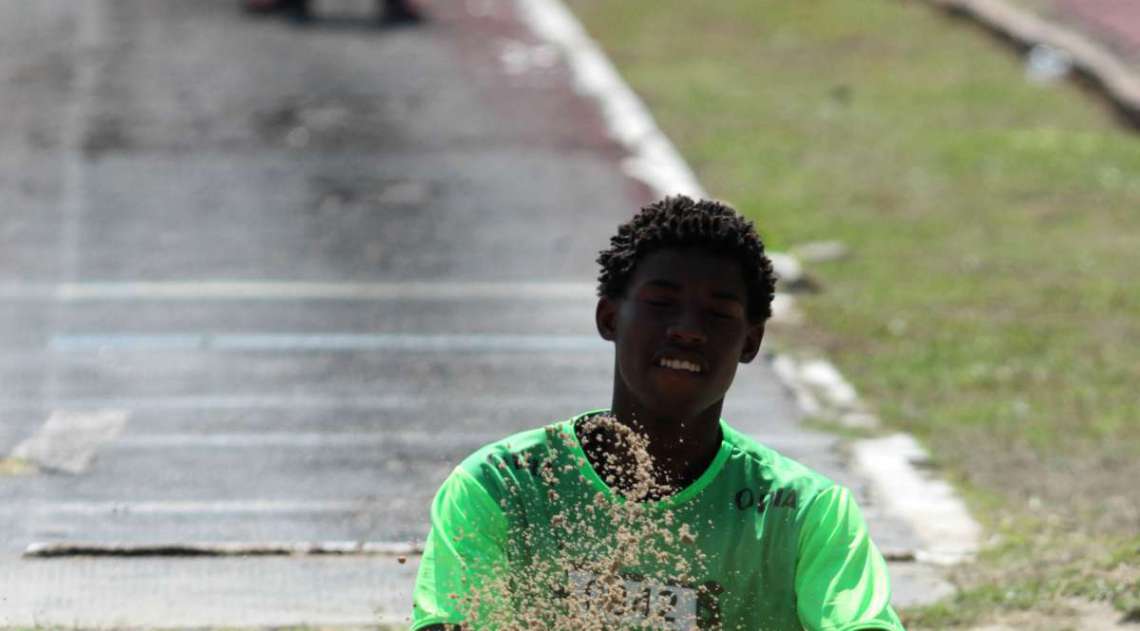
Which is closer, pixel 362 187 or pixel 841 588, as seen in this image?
pixel 841 588

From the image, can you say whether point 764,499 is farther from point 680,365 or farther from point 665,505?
point 680,365

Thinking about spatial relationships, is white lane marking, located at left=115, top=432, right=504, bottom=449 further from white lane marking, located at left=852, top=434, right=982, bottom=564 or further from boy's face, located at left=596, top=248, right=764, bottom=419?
boy's face, located at left=596, top=248, right=764, bottom=419

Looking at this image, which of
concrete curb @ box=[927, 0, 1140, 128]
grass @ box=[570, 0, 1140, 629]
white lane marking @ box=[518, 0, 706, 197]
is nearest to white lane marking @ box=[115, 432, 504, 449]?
grass @ box=[570, 0, 1140, 629]

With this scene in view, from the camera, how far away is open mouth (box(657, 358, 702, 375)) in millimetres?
4008

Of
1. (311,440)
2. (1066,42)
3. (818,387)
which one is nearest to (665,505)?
(311,440)

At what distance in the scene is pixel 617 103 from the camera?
59.4 feet

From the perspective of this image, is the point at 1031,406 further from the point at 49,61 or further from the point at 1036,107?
the point at 49,61

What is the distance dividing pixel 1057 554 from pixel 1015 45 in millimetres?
14055

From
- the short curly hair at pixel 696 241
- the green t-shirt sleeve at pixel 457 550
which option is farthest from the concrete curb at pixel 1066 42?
the green t-shirt sleeve at pixel 457 550

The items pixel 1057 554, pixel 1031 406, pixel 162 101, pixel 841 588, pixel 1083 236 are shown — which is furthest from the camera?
pixel 162 101

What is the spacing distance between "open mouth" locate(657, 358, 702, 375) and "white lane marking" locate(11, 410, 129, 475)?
4.83 meters

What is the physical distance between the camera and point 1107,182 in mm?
15773

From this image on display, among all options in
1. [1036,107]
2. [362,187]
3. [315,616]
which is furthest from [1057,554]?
[1036,107]

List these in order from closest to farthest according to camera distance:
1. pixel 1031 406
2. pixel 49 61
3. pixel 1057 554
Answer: pixel 1057 554 < pixel 1031 406 < pixel 49 61
